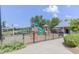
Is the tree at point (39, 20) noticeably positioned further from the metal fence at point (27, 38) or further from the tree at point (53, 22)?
the metal fence at point (27, 38)

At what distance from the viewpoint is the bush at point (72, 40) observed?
13.6 feet

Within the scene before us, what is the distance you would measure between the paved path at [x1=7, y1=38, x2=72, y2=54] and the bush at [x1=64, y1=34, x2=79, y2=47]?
0.09 m

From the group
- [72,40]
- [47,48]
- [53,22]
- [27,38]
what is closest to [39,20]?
[53,22]

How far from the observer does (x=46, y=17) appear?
4176 millimetres

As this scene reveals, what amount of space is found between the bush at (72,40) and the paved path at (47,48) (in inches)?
3.7

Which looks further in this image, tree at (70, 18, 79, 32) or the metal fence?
the metal fence

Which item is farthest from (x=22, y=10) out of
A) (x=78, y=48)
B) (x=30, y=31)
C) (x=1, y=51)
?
(x=78, y=48)

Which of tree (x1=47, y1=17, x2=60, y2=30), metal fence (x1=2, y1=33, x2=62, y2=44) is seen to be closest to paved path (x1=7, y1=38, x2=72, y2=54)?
metal fence (x1=2, y1=33, x2=62, y2=44)

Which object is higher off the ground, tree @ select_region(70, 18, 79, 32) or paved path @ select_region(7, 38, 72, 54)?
tree @ select_region(70, 18, 79, 32)

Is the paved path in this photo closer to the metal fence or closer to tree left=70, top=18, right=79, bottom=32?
the metal fence

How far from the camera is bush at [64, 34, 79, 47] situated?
4159 mm

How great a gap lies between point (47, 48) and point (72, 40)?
454 millimetres

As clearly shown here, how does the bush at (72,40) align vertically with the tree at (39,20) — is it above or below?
below

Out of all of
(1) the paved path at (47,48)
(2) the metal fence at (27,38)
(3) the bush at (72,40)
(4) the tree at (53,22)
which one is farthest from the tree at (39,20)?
(3) the bush at (72,40)
